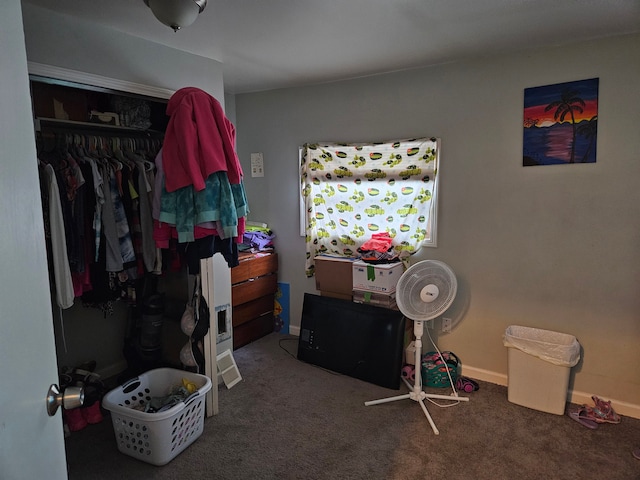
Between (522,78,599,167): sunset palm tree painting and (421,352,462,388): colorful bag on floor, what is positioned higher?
(522,78,599,167): sunset palm tree painting

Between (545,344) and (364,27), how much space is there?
7.13ft

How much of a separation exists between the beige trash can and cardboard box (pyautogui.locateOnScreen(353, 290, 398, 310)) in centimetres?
81

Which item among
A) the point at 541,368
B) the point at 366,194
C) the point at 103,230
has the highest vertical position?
the point at 366,194

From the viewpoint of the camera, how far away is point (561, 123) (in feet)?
Answer: 8.48

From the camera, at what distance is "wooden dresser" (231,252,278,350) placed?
351 centimetres

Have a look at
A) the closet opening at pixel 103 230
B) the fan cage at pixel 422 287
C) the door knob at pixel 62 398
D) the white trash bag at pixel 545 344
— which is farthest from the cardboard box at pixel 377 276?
the door knob at pixel 62 398

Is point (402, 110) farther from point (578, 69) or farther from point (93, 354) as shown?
point (93, 354)

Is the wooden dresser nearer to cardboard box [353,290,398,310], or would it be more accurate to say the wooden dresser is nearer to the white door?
cardboard box [353,290,398,310]

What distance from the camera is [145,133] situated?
278cm

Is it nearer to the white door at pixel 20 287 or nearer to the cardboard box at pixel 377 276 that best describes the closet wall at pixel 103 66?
the cardboard box at pixel 377 276

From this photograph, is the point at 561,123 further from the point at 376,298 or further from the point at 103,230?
the point at 103,230

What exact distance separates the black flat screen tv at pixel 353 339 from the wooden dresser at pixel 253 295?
1.85 feet

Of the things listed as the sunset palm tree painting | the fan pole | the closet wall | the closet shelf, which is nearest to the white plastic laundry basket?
the closet wall

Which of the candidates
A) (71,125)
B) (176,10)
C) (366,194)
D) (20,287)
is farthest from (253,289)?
(20,287)
